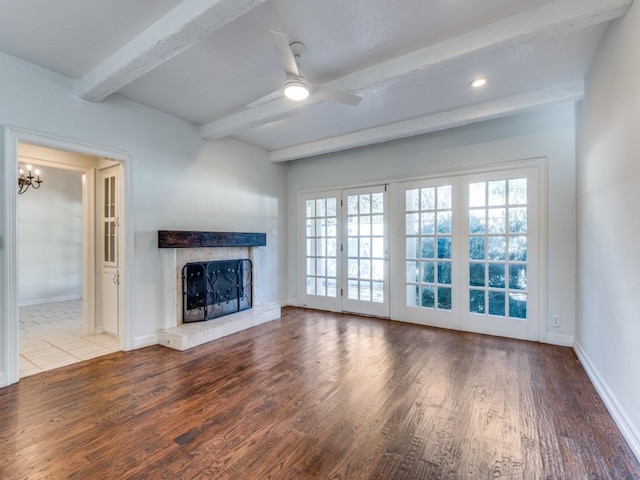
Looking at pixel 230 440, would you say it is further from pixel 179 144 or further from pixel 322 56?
pixel 179 144

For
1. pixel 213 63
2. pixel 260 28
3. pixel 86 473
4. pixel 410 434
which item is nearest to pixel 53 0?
pixel 213 63

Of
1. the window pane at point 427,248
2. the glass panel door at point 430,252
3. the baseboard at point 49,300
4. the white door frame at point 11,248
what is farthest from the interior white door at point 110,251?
the window pane at point 427,248

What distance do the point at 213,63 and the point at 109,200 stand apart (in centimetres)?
249

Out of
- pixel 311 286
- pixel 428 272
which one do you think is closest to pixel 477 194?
pixel 428 272

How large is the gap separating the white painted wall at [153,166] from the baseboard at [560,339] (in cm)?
399

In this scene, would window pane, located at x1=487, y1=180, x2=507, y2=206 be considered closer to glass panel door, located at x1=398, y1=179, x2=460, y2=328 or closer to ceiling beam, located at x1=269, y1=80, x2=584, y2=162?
glass panel door, located at x1=398, y1=179, x2=460, y2=328

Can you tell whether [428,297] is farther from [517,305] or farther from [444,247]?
[517,305]

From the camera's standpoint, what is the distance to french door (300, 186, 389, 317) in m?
4.88

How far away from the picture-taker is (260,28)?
2262 mm

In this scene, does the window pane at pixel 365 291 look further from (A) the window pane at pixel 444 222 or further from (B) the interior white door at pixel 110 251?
(B) the interior white door at pixel 110 251

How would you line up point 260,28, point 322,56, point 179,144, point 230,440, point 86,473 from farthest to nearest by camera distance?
point 179,144 → point 322,56 → point 260,28 → point 230,440 → point 86,473

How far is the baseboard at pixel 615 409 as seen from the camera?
5.97ft

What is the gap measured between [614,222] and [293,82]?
2.59 m

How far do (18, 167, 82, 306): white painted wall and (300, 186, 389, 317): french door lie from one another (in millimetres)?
5179
